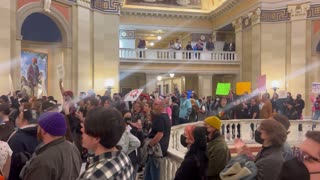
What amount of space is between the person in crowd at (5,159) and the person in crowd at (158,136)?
8.31 feet

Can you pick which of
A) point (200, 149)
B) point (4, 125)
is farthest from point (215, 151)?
point (4, 125)

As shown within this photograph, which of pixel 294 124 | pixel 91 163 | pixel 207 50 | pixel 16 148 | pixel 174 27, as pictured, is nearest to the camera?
pixel 91 163

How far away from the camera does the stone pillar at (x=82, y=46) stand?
49.1 feet

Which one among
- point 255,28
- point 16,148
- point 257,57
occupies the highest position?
point 255,28

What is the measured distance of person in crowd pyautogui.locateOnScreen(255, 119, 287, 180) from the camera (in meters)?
3.38

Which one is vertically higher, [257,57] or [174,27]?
[174,27]

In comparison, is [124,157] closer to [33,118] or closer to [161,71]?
[33,118]

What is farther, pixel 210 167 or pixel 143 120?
pixel 143 120

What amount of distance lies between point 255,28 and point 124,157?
63.9 ft

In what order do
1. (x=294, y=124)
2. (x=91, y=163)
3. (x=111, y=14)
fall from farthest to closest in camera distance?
(x=111, y=14) → (x=294, y=124) → (x=91, y=163)

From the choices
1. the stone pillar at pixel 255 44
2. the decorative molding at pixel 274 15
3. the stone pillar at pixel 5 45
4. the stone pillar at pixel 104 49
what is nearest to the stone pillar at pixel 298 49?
the decorative molding at pixel 274 15

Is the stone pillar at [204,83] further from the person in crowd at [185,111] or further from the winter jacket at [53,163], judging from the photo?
the winter jacket at [53,163]

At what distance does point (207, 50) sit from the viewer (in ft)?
75.2

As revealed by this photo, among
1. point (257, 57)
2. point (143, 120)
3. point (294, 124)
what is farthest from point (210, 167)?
point (257, 57)
